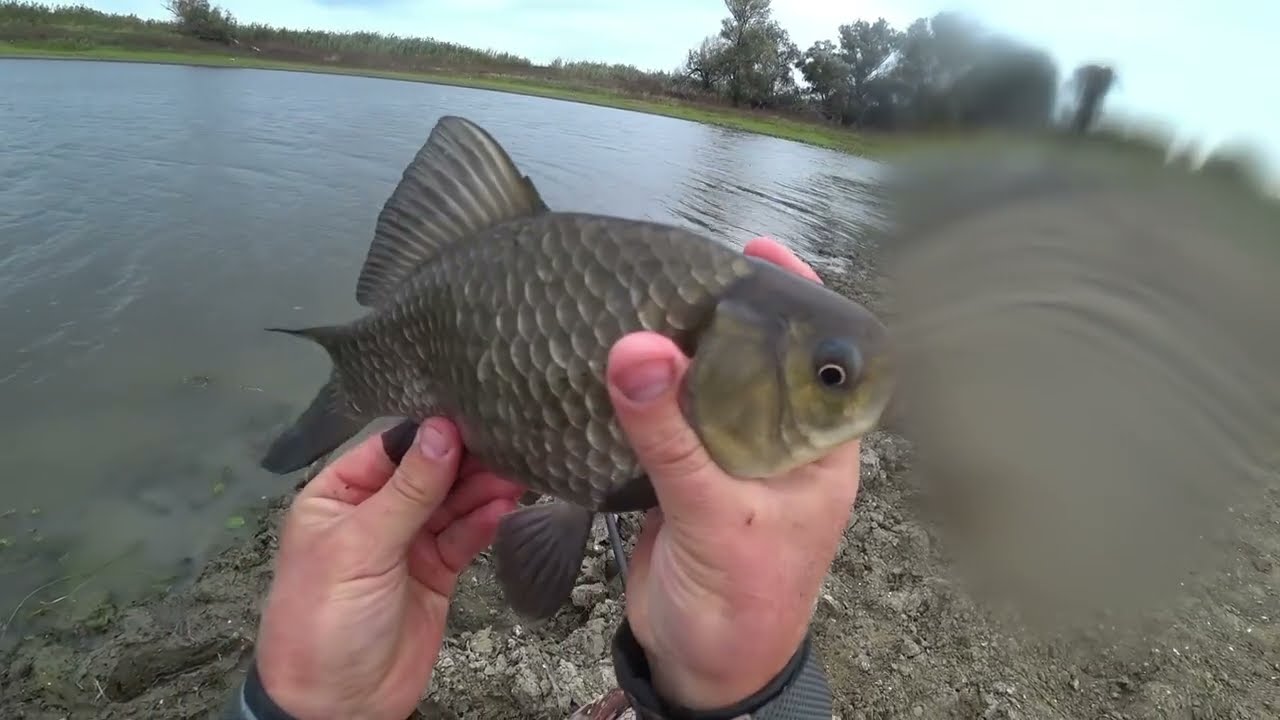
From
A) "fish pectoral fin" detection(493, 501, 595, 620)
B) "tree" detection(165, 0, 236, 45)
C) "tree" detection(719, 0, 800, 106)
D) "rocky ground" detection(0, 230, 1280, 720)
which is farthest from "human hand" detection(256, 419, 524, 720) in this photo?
"tree" detection(165, 0, 236, 45)

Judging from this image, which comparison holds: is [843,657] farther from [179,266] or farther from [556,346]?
[179,266]

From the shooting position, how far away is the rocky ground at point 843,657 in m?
2.56

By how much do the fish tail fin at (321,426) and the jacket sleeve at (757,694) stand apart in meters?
0.95

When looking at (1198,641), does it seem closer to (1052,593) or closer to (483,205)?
(1052,593)

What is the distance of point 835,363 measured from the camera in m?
1.27

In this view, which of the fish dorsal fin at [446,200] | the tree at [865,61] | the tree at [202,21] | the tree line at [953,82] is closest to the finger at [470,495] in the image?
the fish dorsal fin at [446,200]

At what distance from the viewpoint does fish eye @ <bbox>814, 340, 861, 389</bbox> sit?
4.14ft

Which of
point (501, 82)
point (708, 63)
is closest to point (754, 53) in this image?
point (708, 63)

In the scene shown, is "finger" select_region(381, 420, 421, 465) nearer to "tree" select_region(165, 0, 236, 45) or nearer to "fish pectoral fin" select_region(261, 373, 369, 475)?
"fish pectoral fin" select_region(261, 373, 369, 475)

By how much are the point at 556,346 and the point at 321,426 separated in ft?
2.96

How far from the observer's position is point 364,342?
6.14 ft

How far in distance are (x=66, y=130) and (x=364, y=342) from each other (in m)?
13.2

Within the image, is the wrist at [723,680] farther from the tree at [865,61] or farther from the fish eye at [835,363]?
the tree at [865,61]

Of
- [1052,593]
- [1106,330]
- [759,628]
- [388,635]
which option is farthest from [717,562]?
[1052,593]
